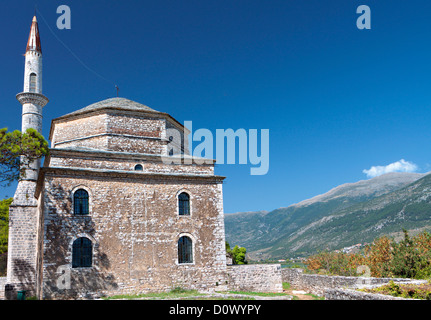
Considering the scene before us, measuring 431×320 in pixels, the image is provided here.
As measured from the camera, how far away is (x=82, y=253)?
55.8 ft

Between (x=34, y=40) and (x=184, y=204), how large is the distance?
16034 millimetres

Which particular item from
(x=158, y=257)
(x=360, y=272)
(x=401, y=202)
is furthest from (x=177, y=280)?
(x=401, y=202)

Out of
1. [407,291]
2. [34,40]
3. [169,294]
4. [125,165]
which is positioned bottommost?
[169,294]

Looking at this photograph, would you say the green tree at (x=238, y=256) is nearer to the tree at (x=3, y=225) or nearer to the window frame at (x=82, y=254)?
the window frame at (x=82, y=254)

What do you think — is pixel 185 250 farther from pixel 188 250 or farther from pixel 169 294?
pixel 169 294

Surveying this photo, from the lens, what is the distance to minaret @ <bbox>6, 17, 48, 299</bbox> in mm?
19750

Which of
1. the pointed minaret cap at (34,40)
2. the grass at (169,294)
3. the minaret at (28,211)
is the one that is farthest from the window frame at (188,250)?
the pointed minaret cap at (34,40)

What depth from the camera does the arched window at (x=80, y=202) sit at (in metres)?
17.5

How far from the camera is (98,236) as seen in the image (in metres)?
17.5

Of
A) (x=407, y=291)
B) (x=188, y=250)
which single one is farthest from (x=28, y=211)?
(x=407, y=291)

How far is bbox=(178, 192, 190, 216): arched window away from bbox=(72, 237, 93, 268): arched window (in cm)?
496
